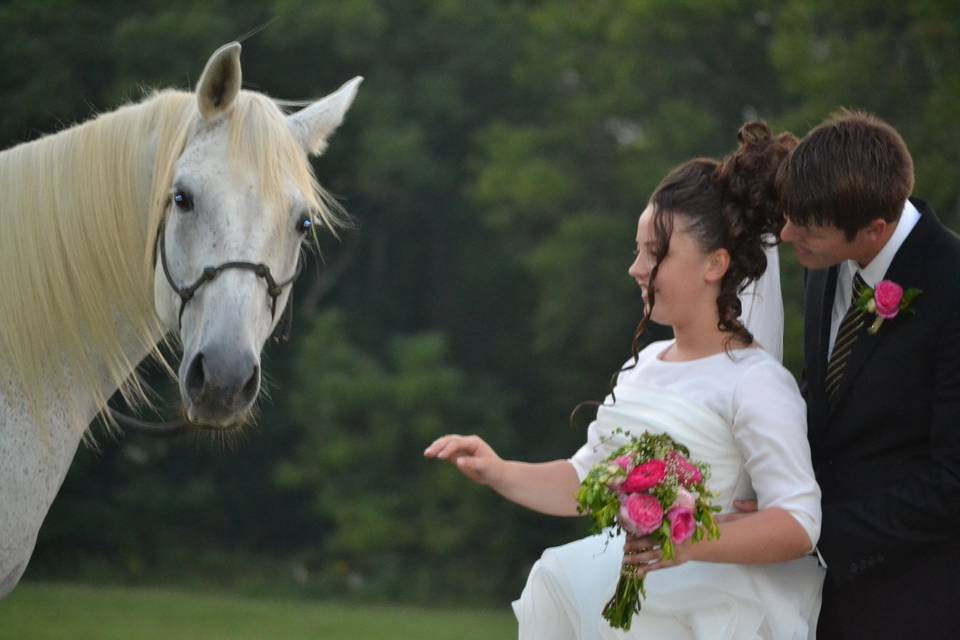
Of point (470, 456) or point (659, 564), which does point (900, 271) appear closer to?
point (659, 564)

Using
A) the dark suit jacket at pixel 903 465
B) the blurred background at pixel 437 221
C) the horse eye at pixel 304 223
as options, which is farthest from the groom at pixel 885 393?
the blurred background at pixel 437 221

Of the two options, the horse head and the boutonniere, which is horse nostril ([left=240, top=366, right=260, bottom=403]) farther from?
the boutonniere

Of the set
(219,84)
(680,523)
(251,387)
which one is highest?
(219,84)

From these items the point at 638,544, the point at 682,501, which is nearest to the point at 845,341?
the point at 682,501

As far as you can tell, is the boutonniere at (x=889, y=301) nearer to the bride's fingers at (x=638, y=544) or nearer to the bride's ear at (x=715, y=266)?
the bride's ear at (x=715, y=266)

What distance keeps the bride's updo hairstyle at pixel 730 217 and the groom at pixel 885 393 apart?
133mm

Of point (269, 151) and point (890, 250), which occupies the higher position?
point (269, 151)

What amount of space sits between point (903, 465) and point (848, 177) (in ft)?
2.18

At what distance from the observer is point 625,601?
275 centimetres

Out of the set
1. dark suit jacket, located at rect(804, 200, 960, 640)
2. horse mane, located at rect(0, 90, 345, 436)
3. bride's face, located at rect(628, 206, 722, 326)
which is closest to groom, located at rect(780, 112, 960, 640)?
dark suit jacket, located at rect(804, 200, 960, 640)

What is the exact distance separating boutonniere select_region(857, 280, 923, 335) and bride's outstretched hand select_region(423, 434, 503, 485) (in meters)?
0.97

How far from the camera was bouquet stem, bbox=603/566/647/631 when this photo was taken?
2.72m

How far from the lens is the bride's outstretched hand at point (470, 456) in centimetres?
303

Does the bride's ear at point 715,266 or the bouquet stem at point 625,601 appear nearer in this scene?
the bouquet stem at point 625,601
